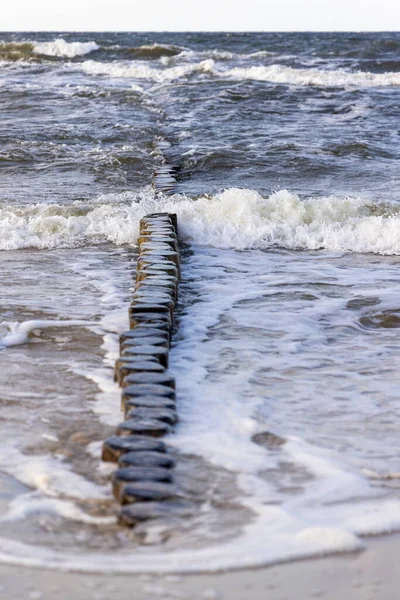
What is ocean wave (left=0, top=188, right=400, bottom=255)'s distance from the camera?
720cm

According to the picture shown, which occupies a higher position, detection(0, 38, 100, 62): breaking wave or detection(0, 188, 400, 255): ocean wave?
detection(0, 38, 100, 62): breaking wave

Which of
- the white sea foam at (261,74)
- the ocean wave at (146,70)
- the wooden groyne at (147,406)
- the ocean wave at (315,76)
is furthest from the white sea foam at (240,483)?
the ocean wave at (146,70)

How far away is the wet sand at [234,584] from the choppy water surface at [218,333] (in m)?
0.07

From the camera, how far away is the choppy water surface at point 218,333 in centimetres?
284

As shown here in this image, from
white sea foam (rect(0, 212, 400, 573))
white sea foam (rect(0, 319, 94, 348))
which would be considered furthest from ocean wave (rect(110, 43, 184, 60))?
white sea foam (rect(0, 212, 400, 573))

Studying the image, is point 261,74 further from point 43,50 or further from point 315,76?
point 43,50

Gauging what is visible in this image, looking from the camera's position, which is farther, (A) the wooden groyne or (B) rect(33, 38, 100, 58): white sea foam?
(B) rect(33, 38, 100, 58): white sea foam

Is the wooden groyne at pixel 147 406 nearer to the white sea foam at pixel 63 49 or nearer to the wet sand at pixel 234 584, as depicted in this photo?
the wet sand at pixel 234 584

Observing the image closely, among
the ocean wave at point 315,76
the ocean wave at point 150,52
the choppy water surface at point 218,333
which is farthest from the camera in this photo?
the ocean wave at point 150,52

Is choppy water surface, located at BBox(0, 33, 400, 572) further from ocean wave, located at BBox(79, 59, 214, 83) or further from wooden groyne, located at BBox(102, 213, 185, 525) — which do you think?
ocean wave, located at BBox(79, 59, 214, 83)

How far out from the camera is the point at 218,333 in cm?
490

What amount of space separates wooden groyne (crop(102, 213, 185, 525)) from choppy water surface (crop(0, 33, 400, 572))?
8cm

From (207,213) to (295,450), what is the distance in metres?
4.53

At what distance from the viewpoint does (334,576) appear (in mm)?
2523
